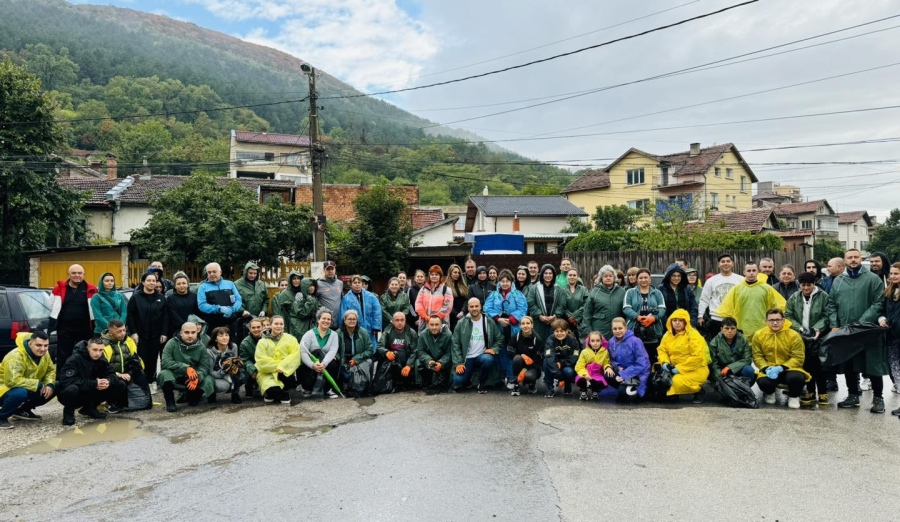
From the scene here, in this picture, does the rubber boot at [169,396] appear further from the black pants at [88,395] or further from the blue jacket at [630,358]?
the blue jacket at [630,358]

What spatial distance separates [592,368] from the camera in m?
9.07

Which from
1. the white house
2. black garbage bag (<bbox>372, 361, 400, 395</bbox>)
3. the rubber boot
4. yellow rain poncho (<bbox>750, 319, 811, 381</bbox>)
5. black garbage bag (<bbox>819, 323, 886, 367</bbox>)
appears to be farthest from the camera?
the white house

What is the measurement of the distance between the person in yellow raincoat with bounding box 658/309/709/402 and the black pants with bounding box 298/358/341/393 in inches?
181

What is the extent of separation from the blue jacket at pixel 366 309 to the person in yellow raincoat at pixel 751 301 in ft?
17.8

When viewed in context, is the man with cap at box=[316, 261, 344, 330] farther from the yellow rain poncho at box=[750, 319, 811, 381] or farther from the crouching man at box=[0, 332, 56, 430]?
the yellow rain poncho at box=[750, 319, 811, 381]

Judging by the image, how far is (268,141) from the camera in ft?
241

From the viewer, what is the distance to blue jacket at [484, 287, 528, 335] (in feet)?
33.7

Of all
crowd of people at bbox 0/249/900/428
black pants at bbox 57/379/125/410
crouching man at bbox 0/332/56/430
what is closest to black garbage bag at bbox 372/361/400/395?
crowd of people at bbox 0/249/900/428

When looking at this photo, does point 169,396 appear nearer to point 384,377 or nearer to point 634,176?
point 384,377

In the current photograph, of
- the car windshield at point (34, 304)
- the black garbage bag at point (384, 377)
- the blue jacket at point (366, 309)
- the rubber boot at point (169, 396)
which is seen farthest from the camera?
the car windshield at point (34, 304)

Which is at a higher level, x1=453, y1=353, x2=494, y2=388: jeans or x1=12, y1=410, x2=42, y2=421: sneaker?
x1=453, y1=353, x2=494, y2=388: jeans

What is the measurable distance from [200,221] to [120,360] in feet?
41.2

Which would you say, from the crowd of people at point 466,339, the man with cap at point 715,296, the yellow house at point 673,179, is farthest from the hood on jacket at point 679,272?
the yellow house at point 673,179

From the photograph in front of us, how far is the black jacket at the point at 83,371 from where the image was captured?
799 centimetres
